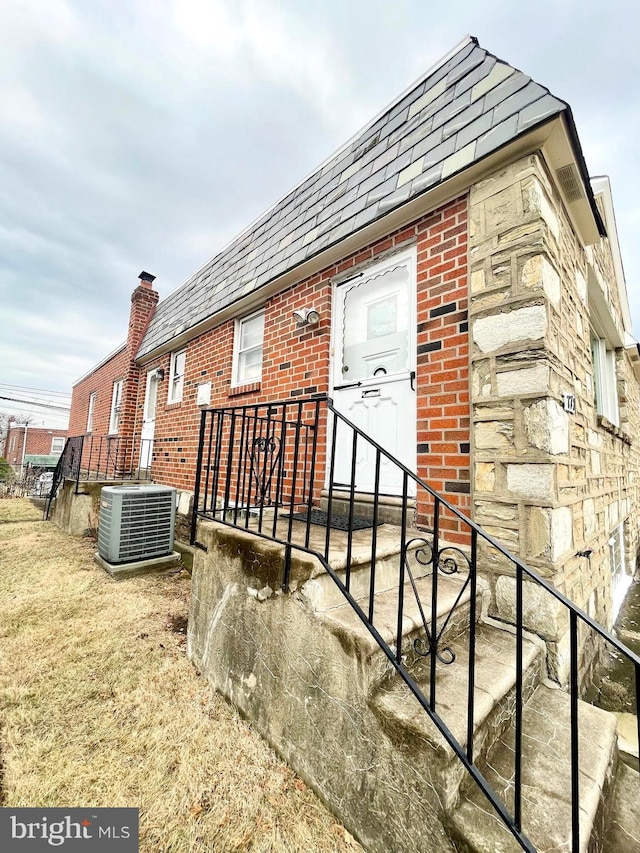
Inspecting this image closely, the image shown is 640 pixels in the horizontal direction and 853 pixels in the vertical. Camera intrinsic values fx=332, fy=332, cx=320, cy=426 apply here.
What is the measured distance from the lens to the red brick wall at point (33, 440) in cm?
2808

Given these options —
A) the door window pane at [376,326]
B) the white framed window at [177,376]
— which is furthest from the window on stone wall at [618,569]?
the white framed window at [177,376]

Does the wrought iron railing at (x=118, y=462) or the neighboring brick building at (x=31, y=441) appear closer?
the wrought iron railing at (x=118, y=462)

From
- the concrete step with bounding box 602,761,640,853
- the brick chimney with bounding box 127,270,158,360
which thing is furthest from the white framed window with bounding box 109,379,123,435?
the concrete step with bounding box 602,761,640,853

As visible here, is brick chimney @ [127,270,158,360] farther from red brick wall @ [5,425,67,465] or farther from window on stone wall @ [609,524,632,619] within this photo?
red brick wall @ [5,425,67,465]

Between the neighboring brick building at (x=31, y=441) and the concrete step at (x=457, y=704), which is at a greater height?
the neighboring brick building at (x=31, y=441)

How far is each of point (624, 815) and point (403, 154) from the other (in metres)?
4.33

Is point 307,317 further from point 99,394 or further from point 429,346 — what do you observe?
point 99,394

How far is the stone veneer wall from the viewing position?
1920 mm

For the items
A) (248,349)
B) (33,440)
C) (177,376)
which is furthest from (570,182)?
(33,440)

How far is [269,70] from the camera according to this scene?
14.3ft

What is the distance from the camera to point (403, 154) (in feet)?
9.82

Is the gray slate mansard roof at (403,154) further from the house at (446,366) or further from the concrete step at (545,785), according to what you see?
the concrete step at (545,785)

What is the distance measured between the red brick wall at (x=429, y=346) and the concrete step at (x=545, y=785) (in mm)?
1083

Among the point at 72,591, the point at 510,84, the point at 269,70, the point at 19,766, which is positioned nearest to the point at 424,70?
the point at 510,84
